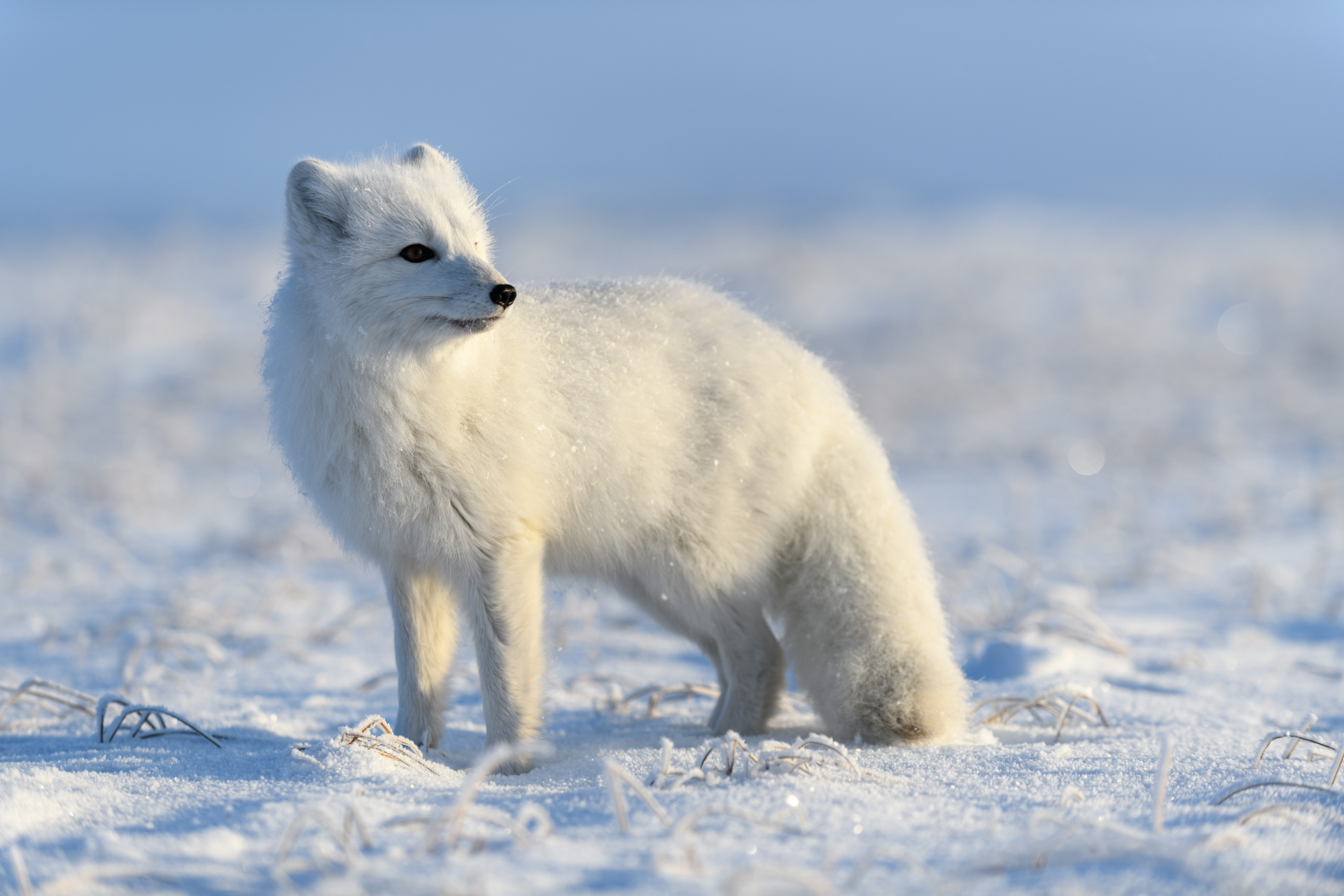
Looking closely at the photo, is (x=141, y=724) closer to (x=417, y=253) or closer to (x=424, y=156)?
(x=417, y=253)

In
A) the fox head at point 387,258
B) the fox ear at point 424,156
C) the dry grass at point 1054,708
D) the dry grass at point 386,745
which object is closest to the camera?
the dry grass at point 386,745

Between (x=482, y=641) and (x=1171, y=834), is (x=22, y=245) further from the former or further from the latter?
(x=1171, y=834)

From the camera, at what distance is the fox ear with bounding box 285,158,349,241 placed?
10.8 ft

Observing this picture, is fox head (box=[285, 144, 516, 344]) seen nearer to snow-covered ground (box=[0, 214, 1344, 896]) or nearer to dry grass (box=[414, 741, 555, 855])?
snow-covered ground (box=[0, 214, 1344, 896])

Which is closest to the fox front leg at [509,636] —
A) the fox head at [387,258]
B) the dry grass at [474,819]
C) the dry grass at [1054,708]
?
the fox head at [387,258]

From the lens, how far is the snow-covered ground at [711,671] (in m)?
1.98

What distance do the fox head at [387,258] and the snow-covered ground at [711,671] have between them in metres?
1.30

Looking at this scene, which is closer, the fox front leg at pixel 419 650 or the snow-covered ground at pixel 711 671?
the snow-covered ground at pixel 711 671

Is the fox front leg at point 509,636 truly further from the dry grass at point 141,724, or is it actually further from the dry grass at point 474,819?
the dry grass at point 474,819

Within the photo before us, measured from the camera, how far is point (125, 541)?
22.2 feet

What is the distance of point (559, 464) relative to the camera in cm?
332

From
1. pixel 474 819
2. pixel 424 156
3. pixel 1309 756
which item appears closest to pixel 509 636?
pixel 474 819

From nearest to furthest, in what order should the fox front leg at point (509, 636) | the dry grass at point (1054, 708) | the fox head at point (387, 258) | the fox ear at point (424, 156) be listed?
the fox head at point (387, 258), the fox front leg at point (509, 636), the dry grass at point (1054, 708), the fox ear at point (424, 156)

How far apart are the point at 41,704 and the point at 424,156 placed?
8.30 ft
